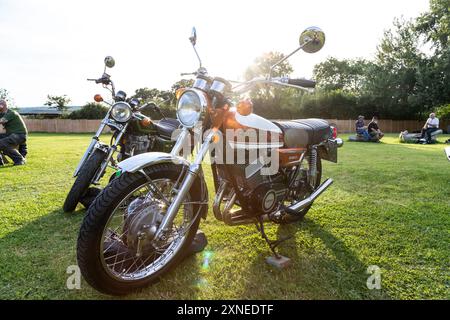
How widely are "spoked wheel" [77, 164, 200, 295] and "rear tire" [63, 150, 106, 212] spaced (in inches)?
61.7

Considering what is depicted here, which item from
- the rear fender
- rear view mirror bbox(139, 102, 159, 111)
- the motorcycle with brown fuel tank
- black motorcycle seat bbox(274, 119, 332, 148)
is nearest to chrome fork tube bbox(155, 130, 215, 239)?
the motorcycle with brown fuel tank

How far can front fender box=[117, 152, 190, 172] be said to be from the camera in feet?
6.72

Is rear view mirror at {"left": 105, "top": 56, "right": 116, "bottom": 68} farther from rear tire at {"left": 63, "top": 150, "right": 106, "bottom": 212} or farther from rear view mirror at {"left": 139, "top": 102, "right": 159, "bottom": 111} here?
rear tire at {"left": 63, "top": 150, "right": 106, "bottom": 212}

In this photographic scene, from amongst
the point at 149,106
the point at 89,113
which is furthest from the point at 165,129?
the point at 89,113

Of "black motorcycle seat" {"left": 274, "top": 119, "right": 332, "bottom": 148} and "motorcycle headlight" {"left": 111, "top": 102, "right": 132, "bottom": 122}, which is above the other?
"motorcycle headlight" {"left": 111, "top": 102, "right": 132, "bottom": 122}

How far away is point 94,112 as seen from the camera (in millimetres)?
30172

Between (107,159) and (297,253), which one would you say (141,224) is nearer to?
(297,253)

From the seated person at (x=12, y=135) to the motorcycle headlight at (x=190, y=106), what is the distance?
6.76 m

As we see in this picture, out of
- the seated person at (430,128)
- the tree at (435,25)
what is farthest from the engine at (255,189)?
the tree at (435,25)

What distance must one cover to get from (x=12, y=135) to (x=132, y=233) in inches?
277

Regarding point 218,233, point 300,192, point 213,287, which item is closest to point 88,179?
point 218,233

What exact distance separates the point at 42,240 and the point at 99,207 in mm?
1517

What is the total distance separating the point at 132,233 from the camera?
223 centimetres

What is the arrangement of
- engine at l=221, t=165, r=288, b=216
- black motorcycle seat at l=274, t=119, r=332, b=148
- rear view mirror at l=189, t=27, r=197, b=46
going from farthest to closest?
black motorcycle seat at l=274, t=119, r=332, b=148
engine at l=221, t=165, r=288, b=216
rear view mirror at l=189, t=27, r=197, b=46
